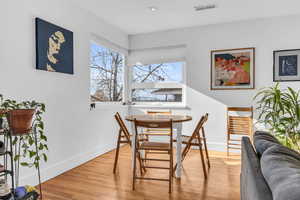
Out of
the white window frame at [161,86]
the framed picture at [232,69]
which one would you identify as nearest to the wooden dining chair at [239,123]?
the framed picture at [232,69]

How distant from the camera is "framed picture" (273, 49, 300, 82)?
134 inches

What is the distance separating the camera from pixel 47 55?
2.49m

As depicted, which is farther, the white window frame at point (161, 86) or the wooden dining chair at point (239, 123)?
the white window frame at point (161, 86)

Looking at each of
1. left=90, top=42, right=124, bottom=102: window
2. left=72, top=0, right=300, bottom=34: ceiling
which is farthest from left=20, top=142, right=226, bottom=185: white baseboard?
left=72, top=0, right=300, bottom=34: ceiling

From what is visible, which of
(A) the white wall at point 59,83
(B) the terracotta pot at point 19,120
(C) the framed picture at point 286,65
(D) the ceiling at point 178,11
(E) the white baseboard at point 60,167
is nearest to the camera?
(B) the terracotta pot at point 19,120

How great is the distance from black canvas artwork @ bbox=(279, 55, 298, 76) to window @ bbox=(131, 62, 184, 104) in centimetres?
172

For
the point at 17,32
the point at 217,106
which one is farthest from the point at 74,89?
the point at 217,106

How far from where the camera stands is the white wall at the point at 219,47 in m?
3.49

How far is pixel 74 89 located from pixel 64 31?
0.80 m

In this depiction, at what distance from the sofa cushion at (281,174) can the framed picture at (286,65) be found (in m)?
2.87

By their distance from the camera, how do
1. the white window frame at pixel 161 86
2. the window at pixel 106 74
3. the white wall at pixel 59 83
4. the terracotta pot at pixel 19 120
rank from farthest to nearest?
the white window frame at pixel 161 86 < the window at pixel 106 74 < the white wall at pixel 59 83 < the terracotta pot at pixel 19 120

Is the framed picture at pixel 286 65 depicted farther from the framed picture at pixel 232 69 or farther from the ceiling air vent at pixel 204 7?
the ceiling air vent at pixel 204 7

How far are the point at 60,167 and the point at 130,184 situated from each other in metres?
1.01

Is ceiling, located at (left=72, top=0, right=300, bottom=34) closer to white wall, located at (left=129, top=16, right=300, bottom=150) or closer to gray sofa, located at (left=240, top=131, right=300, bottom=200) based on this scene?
white wall, located at (left=129, top=16, right=300, bottom=150)
